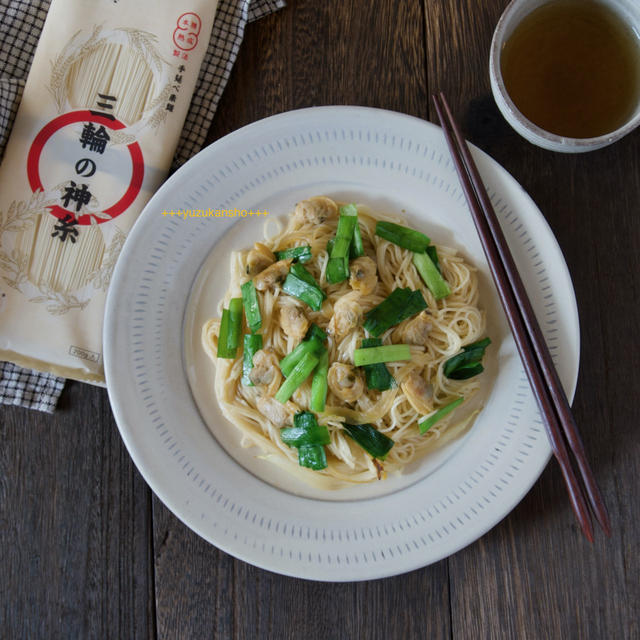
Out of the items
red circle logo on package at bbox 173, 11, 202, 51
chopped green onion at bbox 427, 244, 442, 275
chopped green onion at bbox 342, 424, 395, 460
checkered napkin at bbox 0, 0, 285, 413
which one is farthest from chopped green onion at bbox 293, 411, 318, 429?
red circle logo on package at bbox 173, 11, 202, 51

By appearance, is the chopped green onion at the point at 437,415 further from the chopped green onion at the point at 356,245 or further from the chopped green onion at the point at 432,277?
the chopped green onion at the point at 356,245

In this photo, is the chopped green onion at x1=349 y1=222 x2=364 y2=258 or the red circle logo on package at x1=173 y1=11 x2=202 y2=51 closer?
the chopped green onion at x1=349 y1=222 x2=364 y2=258

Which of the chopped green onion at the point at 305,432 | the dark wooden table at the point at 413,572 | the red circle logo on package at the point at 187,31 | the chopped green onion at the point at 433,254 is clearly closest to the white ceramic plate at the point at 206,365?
the chopped green onion at the point at 433,254

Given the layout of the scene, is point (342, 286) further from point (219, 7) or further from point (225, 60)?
point (219, 7)

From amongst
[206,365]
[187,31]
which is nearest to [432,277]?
[206,365]

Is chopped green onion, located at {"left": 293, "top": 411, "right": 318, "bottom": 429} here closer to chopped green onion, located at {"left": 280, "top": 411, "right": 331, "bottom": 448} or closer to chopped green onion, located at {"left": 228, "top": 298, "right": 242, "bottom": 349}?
chopped green onion, located at {"left": 280, "top": 411, "right": 331, "bottom": 448}

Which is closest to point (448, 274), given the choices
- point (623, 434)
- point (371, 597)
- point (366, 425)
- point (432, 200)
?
point (432, 200)

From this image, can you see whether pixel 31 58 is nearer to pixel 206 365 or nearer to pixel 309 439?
pixel 206 365
